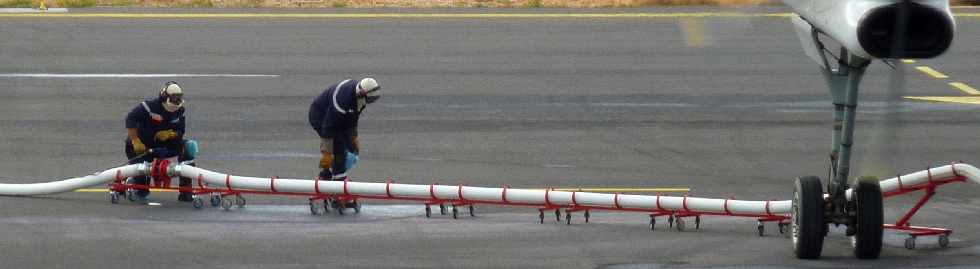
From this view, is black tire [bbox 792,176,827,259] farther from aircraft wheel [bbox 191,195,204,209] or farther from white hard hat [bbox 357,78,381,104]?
aircraft wheel [bbox 191,195,204,209]

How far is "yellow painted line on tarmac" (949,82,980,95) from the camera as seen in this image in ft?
95.0

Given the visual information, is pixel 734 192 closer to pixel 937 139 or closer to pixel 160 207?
pixel 937 139

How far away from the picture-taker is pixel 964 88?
2931 centimetres

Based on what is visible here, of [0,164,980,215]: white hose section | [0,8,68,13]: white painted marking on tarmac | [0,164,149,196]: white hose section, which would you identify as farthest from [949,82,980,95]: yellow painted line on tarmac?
[0,8,68,13]: white painted marking on tarmac

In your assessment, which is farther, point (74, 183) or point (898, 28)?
point (74, 183)

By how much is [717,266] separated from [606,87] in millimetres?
11819

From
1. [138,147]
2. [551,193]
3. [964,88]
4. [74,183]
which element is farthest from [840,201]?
[964,88]

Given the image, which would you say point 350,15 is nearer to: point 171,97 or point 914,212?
point 171,97

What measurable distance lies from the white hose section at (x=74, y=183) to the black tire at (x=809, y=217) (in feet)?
24.7

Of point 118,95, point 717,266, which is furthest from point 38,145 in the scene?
point 717,266

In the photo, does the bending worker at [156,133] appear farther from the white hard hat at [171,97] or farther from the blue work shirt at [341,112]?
the blue work shirt at [341,112]

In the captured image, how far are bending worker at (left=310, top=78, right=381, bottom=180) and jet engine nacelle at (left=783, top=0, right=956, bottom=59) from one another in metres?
7.73

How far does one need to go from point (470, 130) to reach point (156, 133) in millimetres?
5904

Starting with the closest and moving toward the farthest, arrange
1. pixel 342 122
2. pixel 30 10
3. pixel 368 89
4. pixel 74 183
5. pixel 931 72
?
pixel 368 89, pixel 342 122, pixel 74 183, pixel 931 72, pixel 30 10
